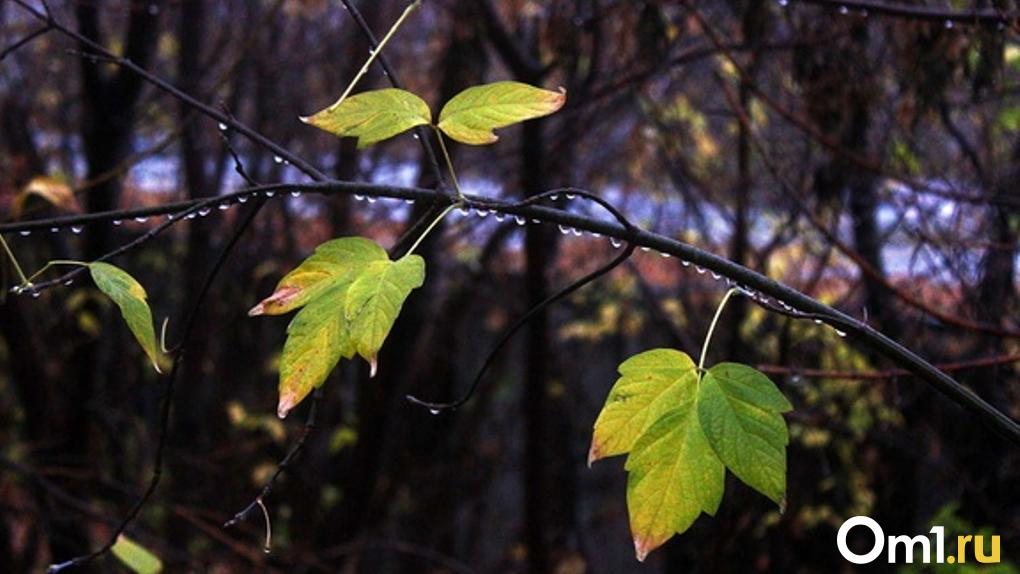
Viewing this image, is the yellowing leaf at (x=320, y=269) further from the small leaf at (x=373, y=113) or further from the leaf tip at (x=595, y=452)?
the leaf tip at (x=595, y=452)

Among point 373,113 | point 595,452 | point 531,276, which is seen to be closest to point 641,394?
point 595,452

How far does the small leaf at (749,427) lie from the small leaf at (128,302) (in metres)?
0.52

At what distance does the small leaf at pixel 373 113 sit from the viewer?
1209mm

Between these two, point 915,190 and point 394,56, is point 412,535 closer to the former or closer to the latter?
point 394,56

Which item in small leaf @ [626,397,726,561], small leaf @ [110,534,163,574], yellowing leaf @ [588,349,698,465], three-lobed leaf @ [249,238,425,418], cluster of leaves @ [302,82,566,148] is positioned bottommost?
small leaf @ [110,534,163,574]

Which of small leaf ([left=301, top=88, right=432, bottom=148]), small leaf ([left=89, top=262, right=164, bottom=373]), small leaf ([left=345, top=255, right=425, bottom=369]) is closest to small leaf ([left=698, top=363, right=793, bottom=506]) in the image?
small leaf ([left=345, top=255, right=425, bottom=369])

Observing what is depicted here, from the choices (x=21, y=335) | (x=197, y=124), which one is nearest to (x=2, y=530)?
(x=21, y=335)

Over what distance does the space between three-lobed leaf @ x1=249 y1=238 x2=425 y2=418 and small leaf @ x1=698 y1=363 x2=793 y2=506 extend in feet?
0.90

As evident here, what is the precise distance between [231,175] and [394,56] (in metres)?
1.26

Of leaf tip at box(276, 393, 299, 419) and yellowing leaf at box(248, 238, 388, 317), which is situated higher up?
yellowing leaf at box(248, 238, 388, 317)

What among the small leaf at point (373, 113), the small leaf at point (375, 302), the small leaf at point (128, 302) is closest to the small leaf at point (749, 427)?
the small leaf at point (375, 302)

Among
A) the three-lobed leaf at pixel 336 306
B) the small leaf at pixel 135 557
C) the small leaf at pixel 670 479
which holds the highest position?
the three-lobed leaf at pixel 336 306

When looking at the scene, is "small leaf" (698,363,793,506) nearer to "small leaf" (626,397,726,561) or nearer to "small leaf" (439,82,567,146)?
"small leaf" (626,397,726,561)

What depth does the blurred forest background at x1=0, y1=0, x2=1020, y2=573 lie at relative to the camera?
330 centimetres
